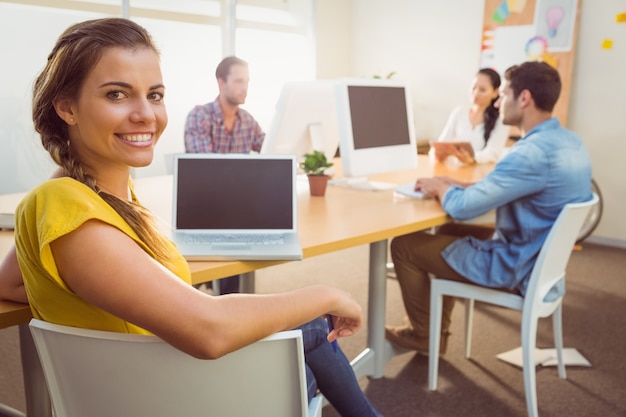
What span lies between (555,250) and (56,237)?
5.36 ft

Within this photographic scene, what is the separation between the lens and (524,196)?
207 centimetres

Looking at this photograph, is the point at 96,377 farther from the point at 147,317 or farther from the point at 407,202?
the point at 407,202

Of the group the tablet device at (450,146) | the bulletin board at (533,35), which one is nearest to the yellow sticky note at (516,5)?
the bulletin board at (533,35)

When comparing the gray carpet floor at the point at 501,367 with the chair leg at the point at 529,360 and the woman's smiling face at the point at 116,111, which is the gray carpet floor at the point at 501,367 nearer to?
the chair leg at the point at 529,360

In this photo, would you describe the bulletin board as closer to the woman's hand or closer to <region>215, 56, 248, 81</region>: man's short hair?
<region>215, 56, 248, 81</region>: man's short hair

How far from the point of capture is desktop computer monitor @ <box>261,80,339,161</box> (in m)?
2.48

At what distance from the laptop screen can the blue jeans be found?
0.43 metres

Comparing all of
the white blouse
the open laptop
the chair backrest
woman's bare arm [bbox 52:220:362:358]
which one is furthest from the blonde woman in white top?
woman's bare arm [bbox 52:220:362:358]

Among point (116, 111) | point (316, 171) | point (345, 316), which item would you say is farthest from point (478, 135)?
point (116, 111)

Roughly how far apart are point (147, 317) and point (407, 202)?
154 cm

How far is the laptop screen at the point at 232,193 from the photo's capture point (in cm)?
161

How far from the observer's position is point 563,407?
2.13m

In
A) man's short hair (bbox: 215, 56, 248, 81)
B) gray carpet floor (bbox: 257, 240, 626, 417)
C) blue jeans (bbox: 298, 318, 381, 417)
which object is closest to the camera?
blue jeans (bbox: 298, 318, 381, 417)

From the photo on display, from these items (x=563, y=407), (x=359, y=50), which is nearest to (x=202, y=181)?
(x=563, y=407)
